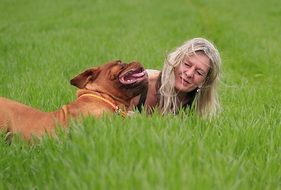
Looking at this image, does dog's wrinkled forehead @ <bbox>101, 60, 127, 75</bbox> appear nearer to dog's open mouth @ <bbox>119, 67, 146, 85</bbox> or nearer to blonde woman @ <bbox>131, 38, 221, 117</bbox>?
dog's open mouth @ <bbox>119, 67, 146, 85</bbox>

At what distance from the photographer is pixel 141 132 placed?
3361mm

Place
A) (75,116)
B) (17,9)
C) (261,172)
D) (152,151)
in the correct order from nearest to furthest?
(152,151) → (261,172) → (75,116) → (17,9)

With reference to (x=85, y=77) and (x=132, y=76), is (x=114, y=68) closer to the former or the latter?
(x=132, y=76)

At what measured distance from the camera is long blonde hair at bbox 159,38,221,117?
5164 mm

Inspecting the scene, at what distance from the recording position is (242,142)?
12.4ft

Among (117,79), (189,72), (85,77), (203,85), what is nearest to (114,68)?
(117,79)

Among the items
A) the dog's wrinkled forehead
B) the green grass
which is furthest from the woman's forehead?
the dog's wrinkled forehead

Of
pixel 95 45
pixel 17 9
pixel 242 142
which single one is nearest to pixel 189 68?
pixel 242 142

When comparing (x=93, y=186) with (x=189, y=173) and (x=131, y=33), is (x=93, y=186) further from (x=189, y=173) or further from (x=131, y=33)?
(x=131, y=33)

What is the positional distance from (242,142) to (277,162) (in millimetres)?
436

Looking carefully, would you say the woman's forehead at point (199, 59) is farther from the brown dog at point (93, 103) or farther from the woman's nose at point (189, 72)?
the brown dog at point (93, 103)

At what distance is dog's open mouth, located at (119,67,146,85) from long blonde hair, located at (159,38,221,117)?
778 mm

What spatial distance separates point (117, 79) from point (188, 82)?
96 cm

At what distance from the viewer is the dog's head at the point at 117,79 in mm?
4316
